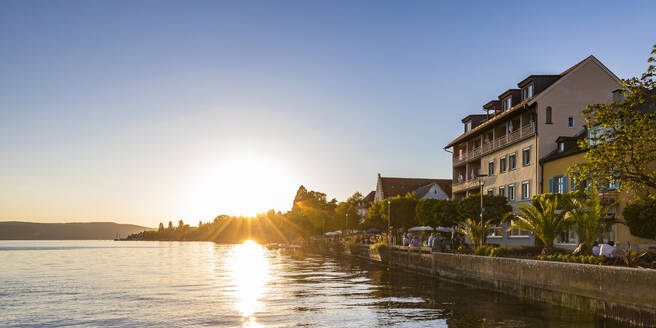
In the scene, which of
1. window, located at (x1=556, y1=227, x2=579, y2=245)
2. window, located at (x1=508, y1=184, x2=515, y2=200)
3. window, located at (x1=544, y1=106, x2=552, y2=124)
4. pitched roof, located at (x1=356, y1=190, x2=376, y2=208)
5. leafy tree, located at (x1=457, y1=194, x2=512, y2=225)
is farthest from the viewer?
pitched roof, located at (x1=356, y1=190, x2=376, y2=208)

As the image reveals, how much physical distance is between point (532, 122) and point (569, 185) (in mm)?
8097

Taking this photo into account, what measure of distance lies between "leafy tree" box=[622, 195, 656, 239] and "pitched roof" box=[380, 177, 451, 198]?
81693 millimetres

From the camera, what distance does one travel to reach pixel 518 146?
5341 centimetres

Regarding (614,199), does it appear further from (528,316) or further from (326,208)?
(326,208)

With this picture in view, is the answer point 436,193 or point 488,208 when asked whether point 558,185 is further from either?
point 436,193

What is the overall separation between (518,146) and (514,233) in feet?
25.9

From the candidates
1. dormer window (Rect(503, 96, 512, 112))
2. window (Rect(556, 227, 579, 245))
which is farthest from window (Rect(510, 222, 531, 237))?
dormer window (Rect(503, 96, 512, 112))

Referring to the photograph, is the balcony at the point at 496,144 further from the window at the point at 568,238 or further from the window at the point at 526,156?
the window at the point at 568,238

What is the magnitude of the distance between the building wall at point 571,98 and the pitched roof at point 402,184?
67040 mm

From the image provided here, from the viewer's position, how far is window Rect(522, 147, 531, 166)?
51.2 metres

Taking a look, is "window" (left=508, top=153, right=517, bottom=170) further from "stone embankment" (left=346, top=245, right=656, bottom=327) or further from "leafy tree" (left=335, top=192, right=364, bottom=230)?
"leafy tree" (left=335, top=192, right=364, bottom=230)

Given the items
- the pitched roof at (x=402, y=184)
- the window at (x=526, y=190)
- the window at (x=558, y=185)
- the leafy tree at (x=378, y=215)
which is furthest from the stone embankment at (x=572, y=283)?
the pitched roof at (x=402, y=184)

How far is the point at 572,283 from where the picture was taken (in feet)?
69.6

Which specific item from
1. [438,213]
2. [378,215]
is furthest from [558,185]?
[378,215]
